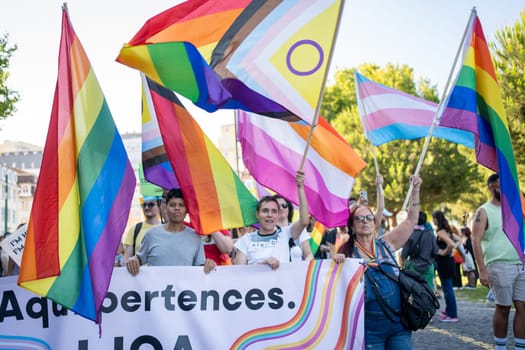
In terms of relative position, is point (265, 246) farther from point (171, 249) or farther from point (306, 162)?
point (306, 162)

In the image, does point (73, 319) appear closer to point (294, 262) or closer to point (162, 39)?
point (294, 262)

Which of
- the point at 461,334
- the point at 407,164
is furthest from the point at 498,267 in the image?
the point at 407,164

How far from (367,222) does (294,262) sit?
709 mm

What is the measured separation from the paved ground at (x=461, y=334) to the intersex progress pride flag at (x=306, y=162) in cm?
251

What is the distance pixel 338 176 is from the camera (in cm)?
682

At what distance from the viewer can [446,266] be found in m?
11.7

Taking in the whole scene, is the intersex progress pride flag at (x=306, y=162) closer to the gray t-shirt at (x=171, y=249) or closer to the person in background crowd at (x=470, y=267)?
the gray t-shirt at (x=171, y=249)

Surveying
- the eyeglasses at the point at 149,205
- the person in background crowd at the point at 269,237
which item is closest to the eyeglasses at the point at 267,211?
the person in background crowd at the point at 269,237

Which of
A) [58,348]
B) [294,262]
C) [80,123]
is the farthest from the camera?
[294,262]

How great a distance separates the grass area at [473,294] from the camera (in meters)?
14.0

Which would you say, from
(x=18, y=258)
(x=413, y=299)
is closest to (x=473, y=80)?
(x=413, y=299)

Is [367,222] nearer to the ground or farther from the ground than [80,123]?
nearer to the ground

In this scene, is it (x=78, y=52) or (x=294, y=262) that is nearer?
(x=78, y=52)

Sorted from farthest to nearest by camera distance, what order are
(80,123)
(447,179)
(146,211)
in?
(447,179) → (146,211) → (80,123)
